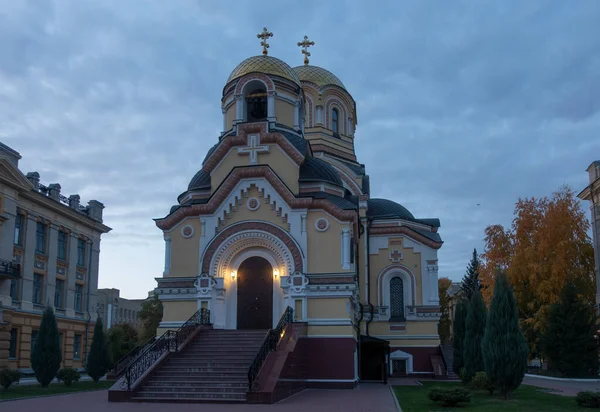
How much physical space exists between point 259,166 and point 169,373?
856cm

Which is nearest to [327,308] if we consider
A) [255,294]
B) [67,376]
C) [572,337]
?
[255,294]

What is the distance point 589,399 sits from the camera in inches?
632

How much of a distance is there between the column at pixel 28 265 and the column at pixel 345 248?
16955 mm

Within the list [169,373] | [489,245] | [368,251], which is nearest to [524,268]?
[489,245]

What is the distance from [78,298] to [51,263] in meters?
3.88

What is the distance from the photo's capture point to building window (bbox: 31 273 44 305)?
32.0 m

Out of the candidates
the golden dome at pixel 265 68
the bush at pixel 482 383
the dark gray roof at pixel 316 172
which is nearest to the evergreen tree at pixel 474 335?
the bush at pixel 482 383

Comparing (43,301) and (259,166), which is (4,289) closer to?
(43,301)

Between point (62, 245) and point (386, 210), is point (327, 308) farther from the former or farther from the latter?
point (62, 245)

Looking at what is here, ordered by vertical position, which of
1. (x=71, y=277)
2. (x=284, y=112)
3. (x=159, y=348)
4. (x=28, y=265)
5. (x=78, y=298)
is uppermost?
(x=284, y=112)

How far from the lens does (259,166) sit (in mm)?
23766

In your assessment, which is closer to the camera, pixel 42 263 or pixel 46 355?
pixel 46 355

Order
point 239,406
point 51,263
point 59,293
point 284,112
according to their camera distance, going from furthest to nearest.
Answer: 1. point 59,293
2. point 51,263
3. point 284,112
4. point 239,406

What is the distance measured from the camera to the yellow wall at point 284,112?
92.4 feet
